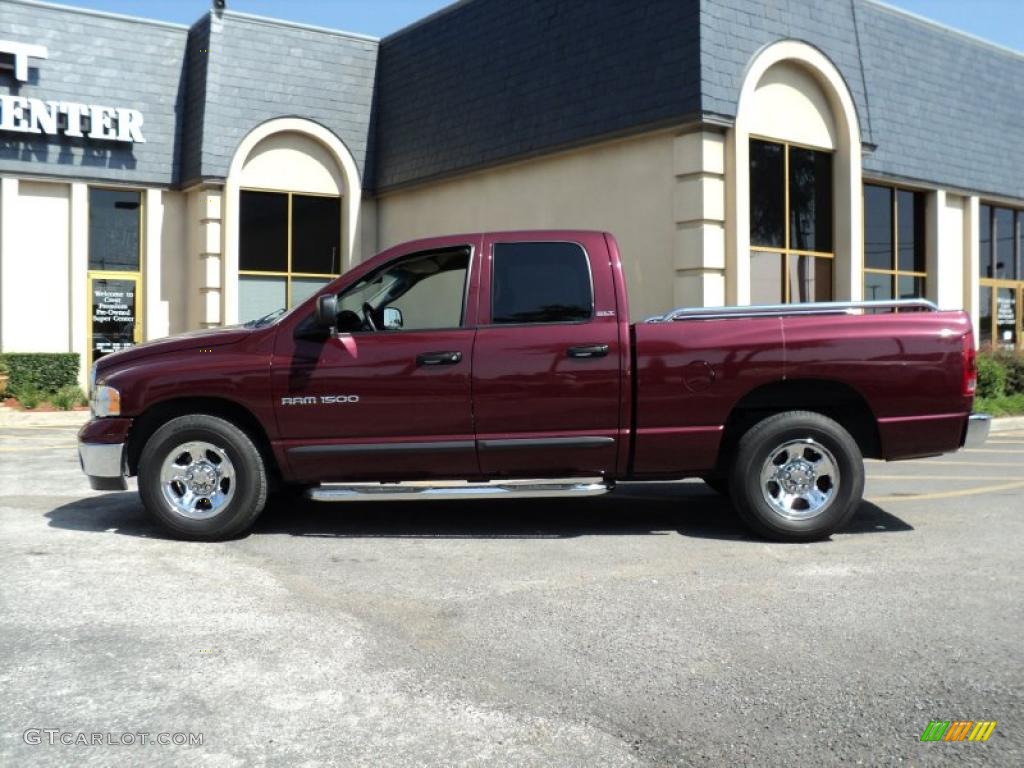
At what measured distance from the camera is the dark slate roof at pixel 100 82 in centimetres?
1766

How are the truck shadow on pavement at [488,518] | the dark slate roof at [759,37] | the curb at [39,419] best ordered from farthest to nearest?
the curb at [39,419] < the dark slate roof at [759,37] < the truck shadow on pavement at [488,518]

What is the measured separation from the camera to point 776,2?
47.5 feet

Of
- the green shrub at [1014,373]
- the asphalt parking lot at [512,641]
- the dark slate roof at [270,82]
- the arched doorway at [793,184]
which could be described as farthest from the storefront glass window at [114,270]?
the green shrub at [1014,373]

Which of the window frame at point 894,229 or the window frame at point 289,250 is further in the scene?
the window frame at point 289,250

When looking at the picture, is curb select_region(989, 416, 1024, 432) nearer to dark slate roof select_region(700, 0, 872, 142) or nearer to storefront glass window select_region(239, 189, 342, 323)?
dark slate roof select_region(700, 0, 872, 142)

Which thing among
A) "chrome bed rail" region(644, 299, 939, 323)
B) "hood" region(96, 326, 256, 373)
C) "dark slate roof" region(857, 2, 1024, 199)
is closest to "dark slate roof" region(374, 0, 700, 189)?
"dark slate roof" region(857, 2, 1024, 199)

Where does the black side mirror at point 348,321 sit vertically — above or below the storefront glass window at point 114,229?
below

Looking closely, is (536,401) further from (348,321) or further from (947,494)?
(947,494)

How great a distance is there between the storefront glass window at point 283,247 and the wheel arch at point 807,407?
42.9 feet

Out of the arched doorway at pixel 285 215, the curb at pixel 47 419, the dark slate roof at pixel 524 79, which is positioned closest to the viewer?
the dark slate roof at pixel 524 79

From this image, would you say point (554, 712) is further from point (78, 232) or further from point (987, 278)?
point (987, 278)

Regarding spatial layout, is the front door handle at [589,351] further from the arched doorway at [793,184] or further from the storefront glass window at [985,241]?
the storefront glass window at [985,241]

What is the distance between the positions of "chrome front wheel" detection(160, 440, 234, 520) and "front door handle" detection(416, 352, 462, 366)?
4.88 ft

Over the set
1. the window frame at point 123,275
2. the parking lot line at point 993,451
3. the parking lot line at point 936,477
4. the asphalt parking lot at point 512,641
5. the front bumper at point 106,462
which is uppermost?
the window frame at point 123,275
